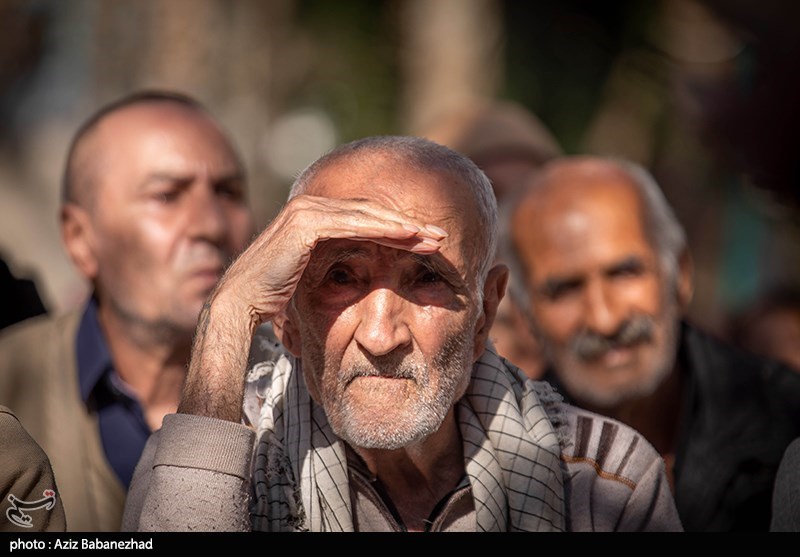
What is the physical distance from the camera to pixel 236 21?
53.0 ft

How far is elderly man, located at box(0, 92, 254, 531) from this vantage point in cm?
473

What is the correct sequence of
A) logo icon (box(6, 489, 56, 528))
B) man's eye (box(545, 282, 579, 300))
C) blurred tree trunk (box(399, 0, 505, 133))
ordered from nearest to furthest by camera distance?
logo icon (box(6, 489, 56, 528)) → man's eye (box(545, 282, 579, 300)) → blurred tree trunk (box(399, 0, 505, 133))

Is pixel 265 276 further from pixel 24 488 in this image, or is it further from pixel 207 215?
pixel 207 215

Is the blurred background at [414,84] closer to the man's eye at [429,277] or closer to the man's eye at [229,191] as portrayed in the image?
the man's eye at [229,191]

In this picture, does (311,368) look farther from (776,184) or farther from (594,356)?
(776,184)

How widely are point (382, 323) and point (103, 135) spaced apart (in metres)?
2.76

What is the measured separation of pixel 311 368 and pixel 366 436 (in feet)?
0.89

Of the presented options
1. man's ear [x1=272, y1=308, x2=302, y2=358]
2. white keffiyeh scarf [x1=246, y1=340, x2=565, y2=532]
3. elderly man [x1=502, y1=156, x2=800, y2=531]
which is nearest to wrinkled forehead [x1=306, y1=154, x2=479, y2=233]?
man's ear [x1=272, y1=308, x2=302, y2=358]

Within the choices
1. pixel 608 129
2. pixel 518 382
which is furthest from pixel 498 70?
pixel 518 382

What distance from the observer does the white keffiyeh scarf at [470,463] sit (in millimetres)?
2963

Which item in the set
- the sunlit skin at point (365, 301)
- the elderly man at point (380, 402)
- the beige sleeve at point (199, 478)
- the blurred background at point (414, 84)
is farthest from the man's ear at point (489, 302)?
the blurred background at point (414, 84)

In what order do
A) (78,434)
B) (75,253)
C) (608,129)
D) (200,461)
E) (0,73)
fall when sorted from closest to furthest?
(200,461)
(78,434)
(75,253)
(608,129)
(0,73)

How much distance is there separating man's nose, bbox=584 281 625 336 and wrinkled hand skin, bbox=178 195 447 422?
212cm

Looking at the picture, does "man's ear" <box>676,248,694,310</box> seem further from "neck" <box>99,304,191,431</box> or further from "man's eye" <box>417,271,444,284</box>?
"man's eye" <box>417,271,444,284</box>
